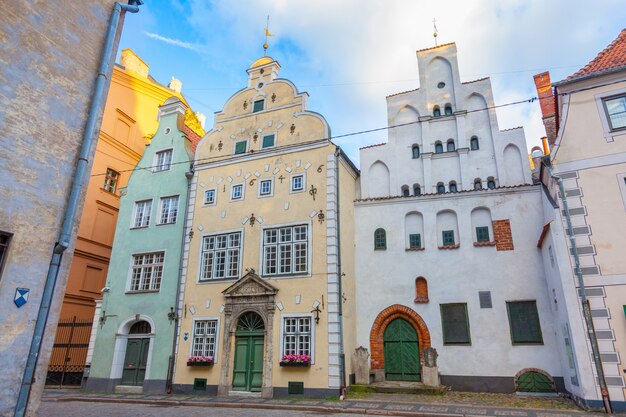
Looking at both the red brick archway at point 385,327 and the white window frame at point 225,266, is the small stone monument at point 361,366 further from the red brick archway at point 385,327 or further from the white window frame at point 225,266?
the white window frame at point 225,266

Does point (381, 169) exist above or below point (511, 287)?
above

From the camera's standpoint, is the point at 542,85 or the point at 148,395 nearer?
the point at 148,395

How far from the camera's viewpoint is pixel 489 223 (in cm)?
1761

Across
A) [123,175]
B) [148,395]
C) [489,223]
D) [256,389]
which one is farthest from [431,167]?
[123,175]

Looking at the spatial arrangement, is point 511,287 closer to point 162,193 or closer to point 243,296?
point 243,296

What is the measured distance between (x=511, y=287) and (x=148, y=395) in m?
15.3

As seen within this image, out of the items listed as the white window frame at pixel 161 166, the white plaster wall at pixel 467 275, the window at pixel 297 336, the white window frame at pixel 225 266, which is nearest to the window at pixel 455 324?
the white plaster wall at pixel 467 275

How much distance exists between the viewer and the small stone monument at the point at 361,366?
16.5m

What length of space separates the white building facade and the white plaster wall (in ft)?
0.13

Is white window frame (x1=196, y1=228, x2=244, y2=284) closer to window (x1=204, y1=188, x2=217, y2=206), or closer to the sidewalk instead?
window (x1=204, y1=188, x2=217, y2=206)

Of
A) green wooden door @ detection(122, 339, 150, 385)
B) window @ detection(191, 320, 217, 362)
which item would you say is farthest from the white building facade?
green wooden door @ detection(122, 339, 150, 385)

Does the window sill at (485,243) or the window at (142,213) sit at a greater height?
the window at (142,213)

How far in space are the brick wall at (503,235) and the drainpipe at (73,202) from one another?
15066 millimetres

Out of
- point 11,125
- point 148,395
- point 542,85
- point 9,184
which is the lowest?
point 148,395
